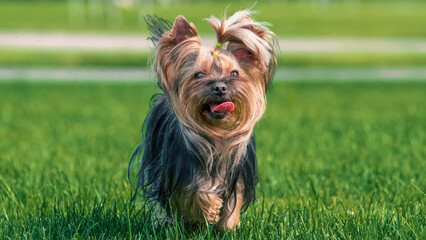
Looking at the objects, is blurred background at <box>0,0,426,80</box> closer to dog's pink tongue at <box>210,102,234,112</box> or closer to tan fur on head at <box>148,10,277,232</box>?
tan fur on head at <box>148,10,277,232</box>

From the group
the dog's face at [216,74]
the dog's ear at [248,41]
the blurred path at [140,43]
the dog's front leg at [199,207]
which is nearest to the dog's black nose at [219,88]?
the dog's face at [216,74]

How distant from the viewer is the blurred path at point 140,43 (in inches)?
1016

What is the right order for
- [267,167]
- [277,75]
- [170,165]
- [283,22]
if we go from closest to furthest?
[170,165]
[267,167]
[277,75]
[283,22]

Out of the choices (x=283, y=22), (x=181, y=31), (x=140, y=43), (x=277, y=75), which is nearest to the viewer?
(x=181, y=31)

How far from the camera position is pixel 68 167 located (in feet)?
23.8

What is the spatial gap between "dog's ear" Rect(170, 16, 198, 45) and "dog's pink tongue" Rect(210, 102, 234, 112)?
0.40 meters

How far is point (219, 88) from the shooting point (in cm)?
397

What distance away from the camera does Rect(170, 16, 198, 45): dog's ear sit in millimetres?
4082

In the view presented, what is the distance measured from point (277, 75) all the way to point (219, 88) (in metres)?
15.4

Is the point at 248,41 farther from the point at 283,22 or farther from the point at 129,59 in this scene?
the point at 283,22

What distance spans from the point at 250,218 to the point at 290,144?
13.0 feet

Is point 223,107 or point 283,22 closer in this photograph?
point 223,107

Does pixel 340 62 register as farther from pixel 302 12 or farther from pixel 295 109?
pixel 302 12

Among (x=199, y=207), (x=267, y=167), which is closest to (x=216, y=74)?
(x=199, y=207)
